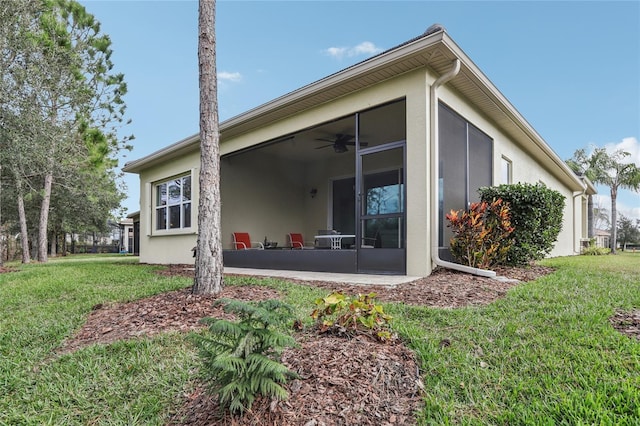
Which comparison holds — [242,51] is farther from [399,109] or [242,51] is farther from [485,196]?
[485,196]

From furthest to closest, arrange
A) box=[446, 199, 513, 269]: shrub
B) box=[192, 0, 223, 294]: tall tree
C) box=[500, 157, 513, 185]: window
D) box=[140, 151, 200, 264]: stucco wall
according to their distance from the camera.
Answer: box=[140, 151, 200, 264]: stucco wall < box=[500, 157, 513, 185]: window < box=[446, 199, 513, 269]: shrub < box=[192, 0, 223, 294]: tall tree

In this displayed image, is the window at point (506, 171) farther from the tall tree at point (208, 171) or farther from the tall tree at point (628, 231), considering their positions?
the tall tree at point (628, 231)

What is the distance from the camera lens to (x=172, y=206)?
1113cm

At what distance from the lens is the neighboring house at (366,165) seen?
18.3 ft

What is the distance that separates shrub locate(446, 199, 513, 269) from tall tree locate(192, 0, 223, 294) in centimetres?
349

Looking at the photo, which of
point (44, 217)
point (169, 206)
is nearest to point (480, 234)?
point (169, 206)

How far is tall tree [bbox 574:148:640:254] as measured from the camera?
64.3 feet

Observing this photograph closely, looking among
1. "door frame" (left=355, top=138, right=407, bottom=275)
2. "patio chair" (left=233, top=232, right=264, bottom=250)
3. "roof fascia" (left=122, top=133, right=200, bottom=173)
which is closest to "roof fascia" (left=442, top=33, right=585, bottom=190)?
"door frame" (left=355, top=138, right=407, bottom=275)

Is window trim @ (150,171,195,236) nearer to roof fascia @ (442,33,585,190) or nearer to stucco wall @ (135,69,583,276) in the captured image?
stucco wall @ (135,69,583,276)

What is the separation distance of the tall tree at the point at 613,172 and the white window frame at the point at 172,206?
69.3 ft

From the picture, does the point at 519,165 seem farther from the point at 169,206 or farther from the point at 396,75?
the point at 169,206

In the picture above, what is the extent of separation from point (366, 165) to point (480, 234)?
8.17ft

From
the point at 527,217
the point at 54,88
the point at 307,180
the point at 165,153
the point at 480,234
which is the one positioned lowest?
the point at 480,234

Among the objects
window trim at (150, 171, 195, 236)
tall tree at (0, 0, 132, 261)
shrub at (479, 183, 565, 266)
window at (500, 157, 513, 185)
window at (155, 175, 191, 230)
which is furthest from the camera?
window at (155, 175, 191, 230)
